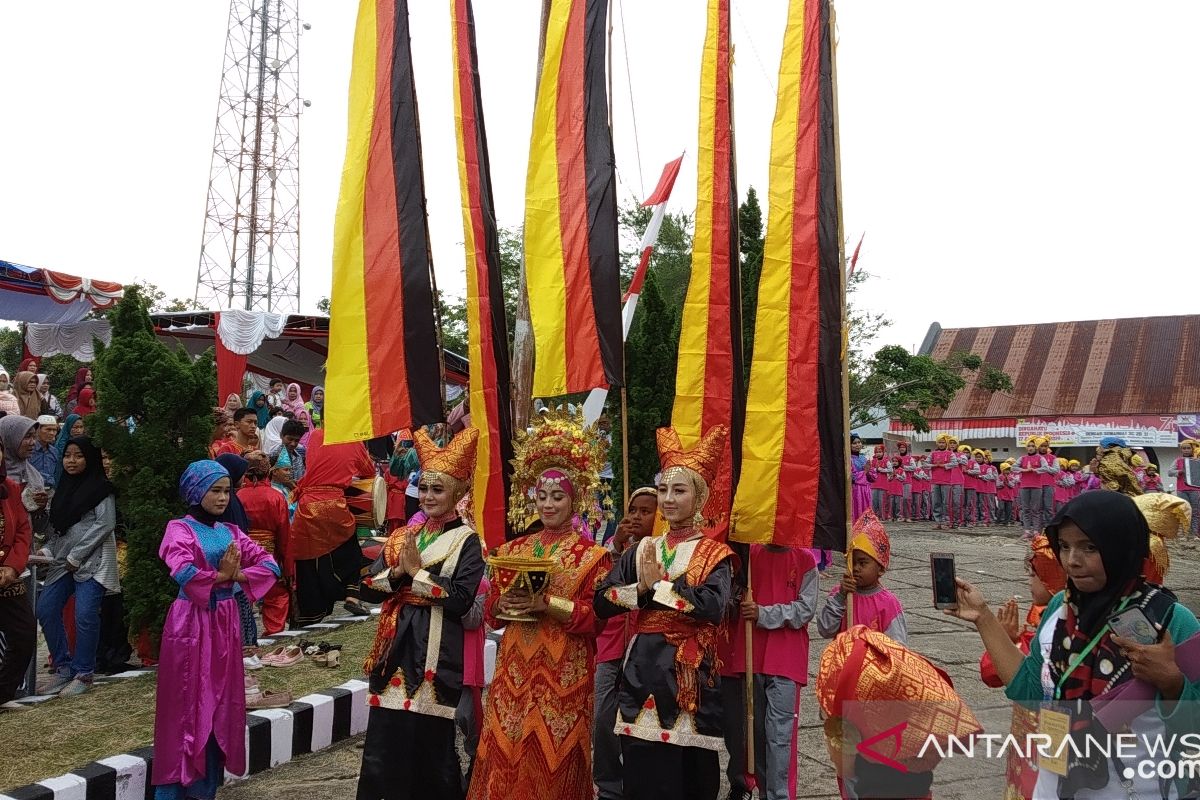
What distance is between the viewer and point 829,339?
4.88 m

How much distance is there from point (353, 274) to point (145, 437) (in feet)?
6.65

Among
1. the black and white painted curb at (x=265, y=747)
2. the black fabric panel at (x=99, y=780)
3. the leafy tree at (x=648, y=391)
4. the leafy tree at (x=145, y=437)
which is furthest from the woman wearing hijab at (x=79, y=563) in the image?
the leafy tree at (x=648, y=391)

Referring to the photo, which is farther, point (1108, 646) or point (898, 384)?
point (898, 384)

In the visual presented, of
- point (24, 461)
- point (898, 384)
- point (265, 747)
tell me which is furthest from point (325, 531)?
point (898, 384)

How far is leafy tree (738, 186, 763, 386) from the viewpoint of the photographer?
9.77 metres

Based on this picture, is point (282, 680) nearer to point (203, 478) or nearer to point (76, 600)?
point (76, 600)

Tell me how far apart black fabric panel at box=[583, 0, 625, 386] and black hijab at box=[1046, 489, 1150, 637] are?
10.3ft

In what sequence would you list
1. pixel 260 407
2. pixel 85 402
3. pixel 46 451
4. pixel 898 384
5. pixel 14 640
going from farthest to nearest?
pixel 898 384 → pixel 260 407 → pixel 85 402 → pixel 46 451 → pixel 14 640

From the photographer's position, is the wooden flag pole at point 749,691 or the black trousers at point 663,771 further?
the wooden flag pole at point 749,691

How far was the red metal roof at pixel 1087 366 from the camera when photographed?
106 feet

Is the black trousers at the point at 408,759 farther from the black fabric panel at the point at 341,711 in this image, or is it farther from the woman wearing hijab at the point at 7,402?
the woman wearing hijab at the point at 7,402

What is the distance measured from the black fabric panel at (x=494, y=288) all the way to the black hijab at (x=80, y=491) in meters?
2.94

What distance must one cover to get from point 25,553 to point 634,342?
223 inches

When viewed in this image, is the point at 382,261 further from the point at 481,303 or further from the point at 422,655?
the point at 422,655
